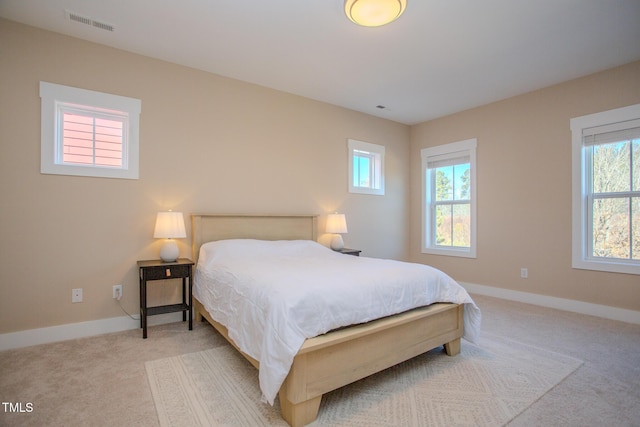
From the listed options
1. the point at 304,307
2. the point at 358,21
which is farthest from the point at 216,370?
the point at 358,21

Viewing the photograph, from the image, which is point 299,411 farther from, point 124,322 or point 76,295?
point 76,295

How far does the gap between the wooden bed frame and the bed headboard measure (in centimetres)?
77

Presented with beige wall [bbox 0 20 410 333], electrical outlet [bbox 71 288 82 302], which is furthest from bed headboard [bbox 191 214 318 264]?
electrical outlet [bbox 71 288 82 302]

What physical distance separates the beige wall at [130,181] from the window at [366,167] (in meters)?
0.30

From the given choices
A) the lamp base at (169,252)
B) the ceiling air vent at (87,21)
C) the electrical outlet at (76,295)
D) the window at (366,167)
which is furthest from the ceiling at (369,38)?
the electrical outlet at (76,295)

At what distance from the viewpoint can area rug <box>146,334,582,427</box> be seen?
1.69 m

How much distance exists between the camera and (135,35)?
280cm

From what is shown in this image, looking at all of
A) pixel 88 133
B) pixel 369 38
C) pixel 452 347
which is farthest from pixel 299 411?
pixel 88 133

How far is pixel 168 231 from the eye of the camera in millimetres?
2961

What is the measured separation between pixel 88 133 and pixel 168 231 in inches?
45.9

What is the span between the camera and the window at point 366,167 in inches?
185

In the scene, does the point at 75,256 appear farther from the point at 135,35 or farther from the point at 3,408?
the point at 135,35

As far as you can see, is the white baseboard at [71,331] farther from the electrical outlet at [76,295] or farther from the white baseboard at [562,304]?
the white baseboard at [562,304]

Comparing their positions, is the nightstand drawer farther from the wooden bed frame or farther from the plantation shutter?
the plantation shutter
